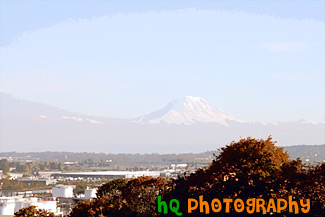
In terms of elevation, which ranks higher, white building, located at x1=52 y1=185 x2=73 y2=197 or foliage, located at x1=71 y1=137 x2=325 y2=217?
foliage, located at x1=71 y1=137 x2=325 y2=217

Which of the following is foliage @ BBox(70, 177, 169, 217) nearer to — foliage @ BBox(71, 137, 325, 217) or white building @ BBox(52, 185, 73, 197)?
foliage @ BBox(71, 137, 325, 217)

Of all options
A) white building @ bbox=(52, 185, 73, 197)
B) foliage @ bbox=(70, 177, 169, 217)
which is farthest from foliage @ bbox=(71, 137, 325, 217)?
white building @ bbox=(52, 185, 73, 197)

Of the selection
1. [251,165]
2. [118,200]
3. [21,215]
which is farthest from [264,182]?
[21,215]

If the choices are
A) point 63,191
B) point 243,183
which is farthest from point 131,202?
point 63,191

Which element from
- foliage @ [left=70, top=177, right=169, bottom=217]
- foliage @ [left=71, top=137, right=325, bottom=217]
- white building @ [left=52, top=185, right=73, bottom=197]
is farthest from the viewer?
white building @ [left=52, top=185, right=73, bottom=197]

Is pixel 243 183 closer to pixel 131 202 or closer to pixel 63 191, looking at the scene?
pixel 131 202

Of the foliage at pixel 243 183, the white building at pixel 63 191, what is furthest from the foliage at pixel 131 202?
the white building at pixel 63 191

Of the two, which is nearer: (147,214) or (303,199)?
(303,199)

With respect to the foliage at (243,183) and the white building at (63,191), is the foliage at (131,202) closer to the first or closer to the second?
the foliage at (243,183)

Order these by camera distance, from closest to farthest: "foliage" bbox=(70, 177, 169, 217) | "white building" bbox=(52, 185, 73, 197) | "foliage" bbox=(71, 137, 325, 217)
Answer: "foliage" bbox=(71, 137, 325, 217)
"foliage" bbox=(70, 177, 169, 217)
"white building" bbox=(52, 185, 73, 197)

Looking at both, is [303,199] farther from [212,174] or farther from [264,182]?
[212,174]

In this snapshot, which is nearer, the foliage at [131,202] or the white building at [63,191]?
the foliage at [131,202]
